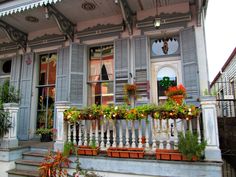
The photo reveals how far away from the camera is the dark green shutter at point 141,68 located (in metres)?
4.69

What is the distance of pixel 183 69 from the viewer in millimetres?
4461

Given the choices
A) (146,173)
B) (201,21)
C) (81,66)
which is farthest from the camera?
(81,66)

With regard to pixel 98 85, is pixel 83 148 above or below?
below

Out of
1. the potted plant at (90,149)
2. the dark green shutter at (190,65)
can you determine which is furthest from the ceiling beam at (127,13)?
the potted plant at (90,149)

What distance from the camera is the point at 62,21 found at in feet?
17.0

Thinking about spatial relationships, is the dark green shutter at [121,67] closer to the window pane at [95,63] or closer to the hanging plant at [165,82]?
the window pane at [95,63]

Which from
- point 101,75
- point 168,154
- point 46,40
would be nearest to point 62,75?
point 101,75

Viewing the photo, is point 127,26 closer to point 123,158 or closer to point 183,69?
point 183,69

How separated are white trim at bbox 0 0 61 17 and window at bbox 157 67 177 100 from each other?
3131mm

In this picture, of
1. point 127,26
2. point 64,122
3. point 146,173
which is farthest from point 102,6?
point 146,173

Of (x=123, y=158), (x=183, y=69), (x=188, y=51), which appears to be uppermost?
(x=188, y=51)

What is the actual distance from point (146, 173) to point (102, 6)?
401 centimetres

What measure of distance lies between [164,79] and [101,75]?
1.76 meters

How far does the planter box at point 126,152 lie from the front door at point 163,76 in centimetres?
185
